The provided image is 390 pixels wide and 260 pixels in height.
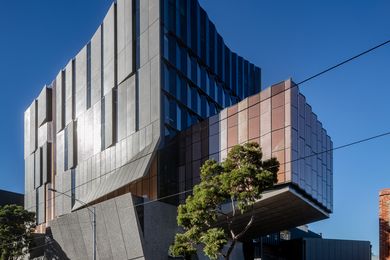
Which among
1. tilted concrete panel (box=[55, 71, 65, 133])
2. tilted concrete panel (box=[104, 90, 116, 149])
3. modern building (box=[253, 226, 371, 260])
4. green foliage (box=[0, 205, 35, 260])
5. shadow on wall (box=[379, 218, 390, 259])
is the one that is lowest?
modern building (box=[253, 226, 371, 260])

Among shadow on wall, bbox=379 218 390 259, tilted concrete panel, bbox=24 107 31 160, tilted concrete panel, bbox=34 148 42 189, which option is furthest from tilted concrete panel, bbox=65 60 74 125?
shadow on wall, bbox=379 218 390 259

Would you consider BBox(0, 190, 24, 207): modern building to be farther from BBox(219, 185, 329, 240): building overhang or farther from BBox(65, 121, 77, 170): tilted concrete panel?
BBox(219, 185, 329, 240): building overhang

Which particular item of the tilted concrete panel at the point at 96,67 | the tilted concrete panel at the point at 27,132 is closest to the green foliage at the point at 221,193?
the tilted concrete panel at the point at 96,67

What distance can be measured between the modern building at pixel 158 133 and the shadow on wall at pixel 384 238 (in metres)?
13.6

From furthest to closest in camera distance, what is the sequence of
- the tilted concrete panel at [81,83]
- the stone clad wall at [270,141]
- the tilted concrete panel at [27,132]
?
the tilted concrete panel at [27,132] → the tilted concrete panel at [81,83] → the stone clad wall at [270,141]

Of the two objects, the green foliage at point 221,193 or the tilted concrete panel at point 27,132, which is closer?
the green foliage at point 221,193

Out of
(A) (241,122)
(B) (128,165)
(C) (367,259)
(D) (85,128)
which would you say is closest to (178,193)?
(B) (128,165)

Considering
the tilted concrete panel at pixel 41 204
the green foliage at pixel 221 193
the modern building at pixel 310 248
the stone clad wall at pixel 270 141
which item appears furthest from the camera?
the tilted concrete panel at pixel 41 204

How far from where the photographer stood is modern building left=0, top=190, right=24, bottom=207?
8442 cm

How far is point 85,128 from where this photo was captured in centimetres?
5272

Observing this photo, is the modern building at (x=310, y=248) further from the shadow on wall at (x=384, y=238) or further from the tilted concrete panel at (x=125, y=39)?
the shadow on wall at (x=384, y=238)

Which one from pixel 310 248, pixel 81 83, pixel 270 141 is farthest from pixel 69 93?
pixel 310 248

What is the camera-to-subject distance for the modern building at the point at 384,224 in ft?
60.5

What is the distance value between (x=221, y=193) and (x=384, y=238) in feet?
34.4
